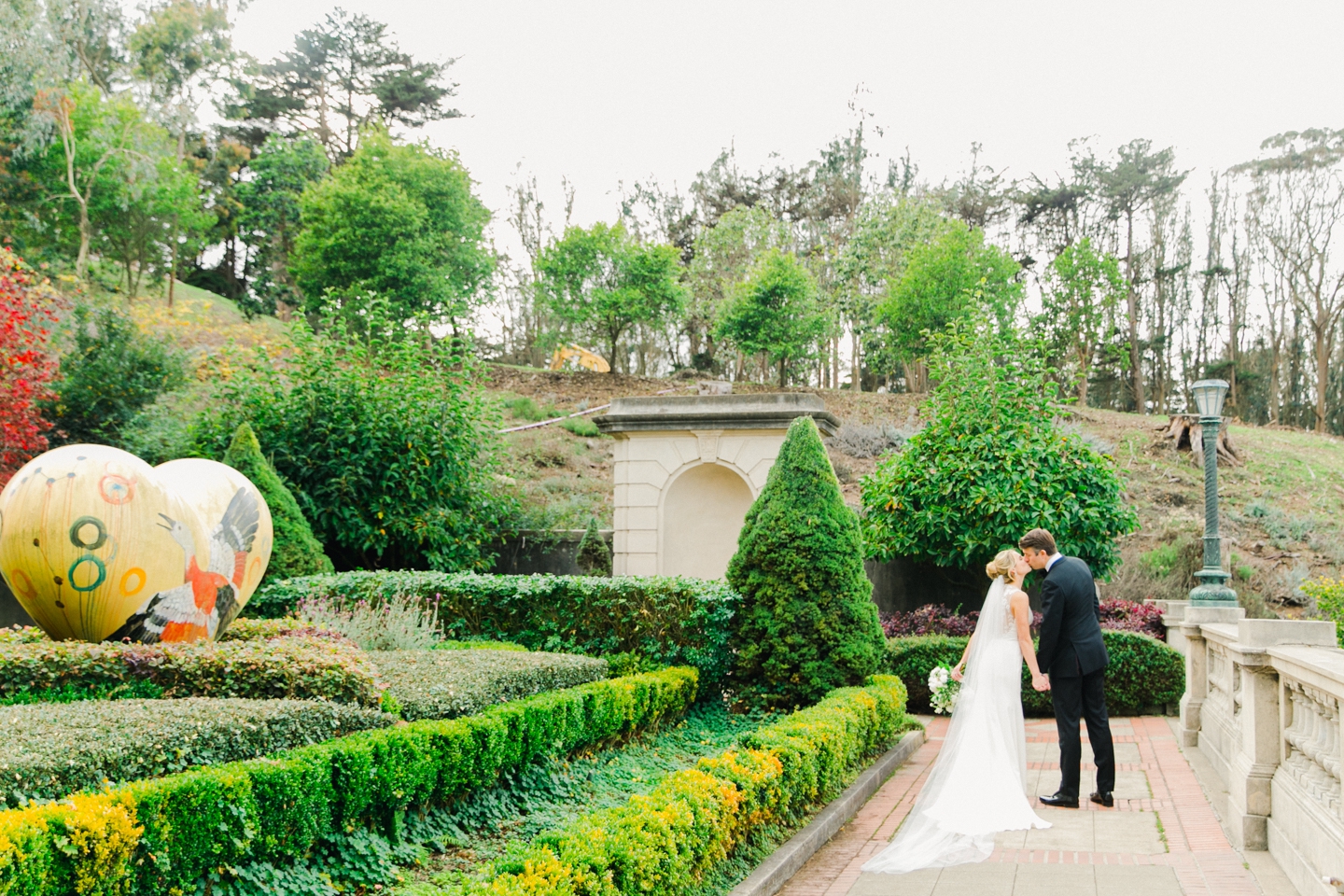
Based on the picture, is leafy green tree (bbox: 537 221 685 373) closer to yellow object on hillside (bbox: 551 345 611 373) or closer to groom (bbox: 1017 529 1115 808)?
yellow object on hillside (bbox: 551 345 611 373)

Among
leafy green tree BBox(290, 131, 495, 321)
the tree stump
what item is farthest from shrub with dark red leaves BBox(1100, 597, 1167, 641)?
leafy green tree BBox(290, 131, 495, 321)

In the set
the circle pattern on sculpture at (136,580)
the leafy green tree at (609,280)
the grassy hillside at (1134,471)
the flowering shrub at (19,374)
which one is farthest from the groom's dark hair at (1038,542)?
the leafy green tree at (609,280)

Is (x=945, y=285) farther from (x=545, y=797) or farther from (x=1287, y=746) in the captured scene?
(x=545, y=797)

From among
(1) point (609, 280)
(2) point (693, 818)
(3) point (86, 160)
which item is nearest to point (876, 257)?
(1) point (609, 280)

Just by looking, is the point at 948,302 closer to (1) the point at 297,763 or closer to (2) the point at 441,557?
(2) the point at 441,557

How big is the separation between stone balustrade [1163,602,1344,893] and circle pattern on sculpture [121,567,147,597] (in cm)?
763

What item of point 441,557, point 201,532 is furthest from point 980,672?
point 441,557

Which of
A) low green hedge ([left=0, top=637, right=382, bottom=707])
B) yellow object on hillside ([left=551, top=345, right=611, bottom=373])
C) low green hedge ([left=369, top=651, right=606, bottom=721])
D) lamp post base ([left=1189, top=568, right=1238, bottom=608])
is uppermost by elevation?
yellow object on hillside ([left=551, top=345, right=611, bottom=373])

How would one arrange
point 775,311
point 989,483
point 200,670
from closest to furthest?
point 200,670 < point 989,483 < point 775,311

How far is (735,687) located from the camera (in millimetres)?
9398

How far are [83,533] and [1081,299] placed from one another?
32042 millimetres

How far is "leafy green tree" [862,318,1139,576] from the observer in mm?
12078

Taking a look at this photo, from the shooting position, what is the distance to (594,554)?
51.5ft

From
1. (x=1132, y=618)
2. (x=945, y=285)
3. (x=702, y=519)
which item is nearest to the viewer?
(x=1132, y=618)
